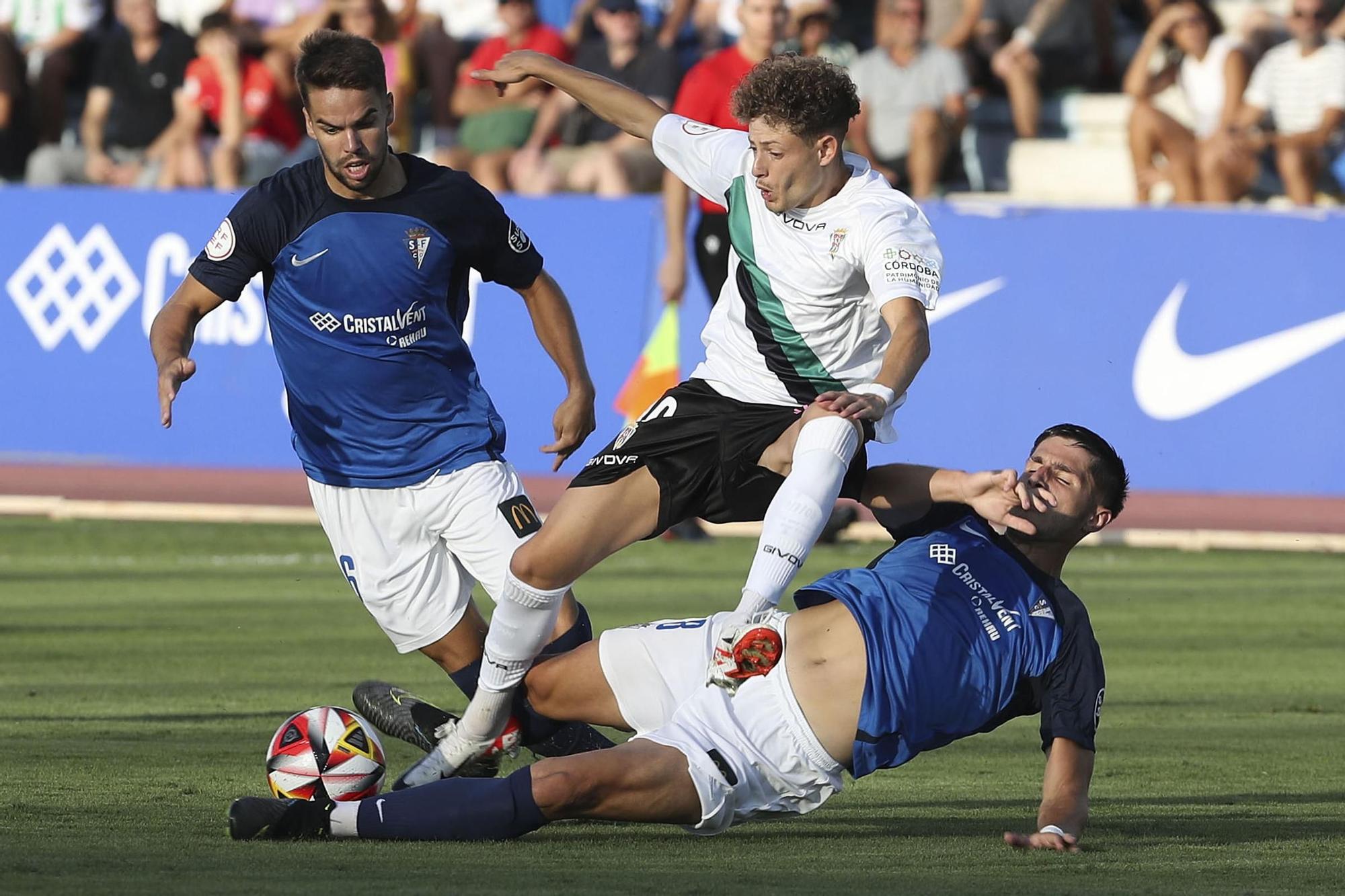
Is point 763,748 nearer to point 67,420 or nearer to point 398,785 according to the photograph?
point 398,785

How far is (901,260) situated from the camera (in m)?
6.29

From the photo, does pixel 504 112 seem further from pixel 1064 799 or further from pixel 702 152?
pixel 1064 799

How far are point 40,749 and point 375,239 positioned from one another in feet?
6.67

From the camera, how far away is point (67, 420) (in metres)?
16.0

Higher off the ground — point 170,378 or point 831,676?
point 170,378

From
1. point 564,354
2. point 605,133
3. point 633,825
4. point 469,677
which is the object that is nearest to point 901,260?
point 564,354

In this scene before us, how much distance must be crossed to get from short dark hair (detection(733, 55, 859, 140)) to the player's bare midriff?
1478 mm

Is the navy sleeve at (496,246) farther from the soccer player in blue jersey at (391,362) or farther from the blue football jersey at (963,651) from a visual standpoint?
the blue football jersey at (963,651)

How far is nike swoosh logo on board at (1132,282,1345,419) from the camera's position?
46.1 ft

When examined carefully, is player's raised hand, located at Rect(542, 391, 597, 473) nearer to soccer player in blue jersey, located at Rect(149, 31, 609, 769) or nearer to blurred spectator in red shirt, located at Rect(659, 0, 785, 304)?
soccer player in blue jersey, located at Rect(149, 31, 609, 769)

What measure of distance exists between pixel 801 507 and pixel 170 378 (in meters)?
2.01

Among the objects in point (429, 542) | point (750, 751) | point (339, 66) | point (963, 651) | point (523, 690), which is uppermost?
point (339, 66)

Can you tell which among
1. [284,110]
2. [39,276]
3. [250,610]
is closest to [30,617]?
[250,610]

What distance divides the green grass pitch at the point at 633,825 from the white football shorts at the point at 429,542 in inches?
23.2
